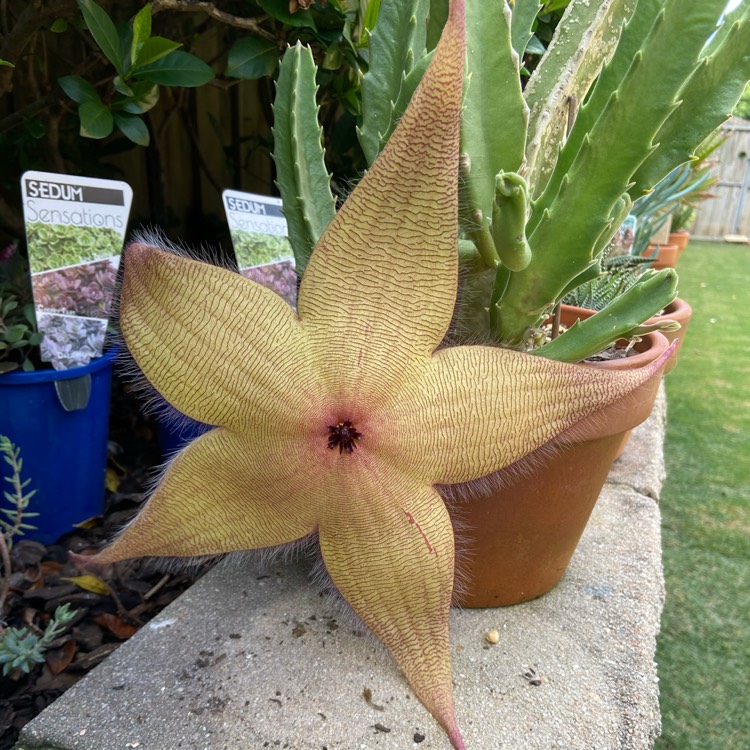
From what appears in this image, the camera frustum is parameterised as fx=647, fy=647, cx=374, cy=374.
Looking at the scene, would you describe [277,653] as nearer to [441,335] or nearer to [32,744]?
[32,744]

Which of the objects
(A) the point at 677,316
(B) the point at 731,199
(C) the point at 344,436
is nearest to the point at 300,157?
(C) the point at 344,436

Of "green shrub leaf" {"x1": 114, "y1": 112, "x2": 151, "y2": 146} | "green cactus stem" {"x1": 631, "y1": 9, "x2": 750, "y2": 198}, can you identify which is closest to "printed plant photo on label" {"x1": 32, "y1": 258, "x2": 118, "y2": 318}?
"green shrub leaf" {"x1": 114, "y1": 112, "x2": 151, "y2": 146}

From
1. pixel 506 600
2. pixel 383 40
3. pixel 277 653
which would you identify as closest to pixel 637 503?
pixel 506 600

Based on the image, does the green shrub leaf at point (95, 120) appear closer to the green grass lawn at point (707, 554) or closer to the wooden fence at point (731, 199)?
the green grass lawn at point (707, 554)

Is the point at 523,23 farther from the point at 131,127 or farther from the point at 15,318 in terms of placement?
the point at 15,318

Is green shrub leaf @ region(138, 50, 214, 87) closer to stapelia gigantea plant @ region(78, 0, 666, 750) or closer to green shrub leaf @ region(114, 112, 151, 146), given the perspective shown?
green shrub leaf @ region(114, 112, 151, 146)

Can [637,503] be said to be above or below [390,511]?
below
